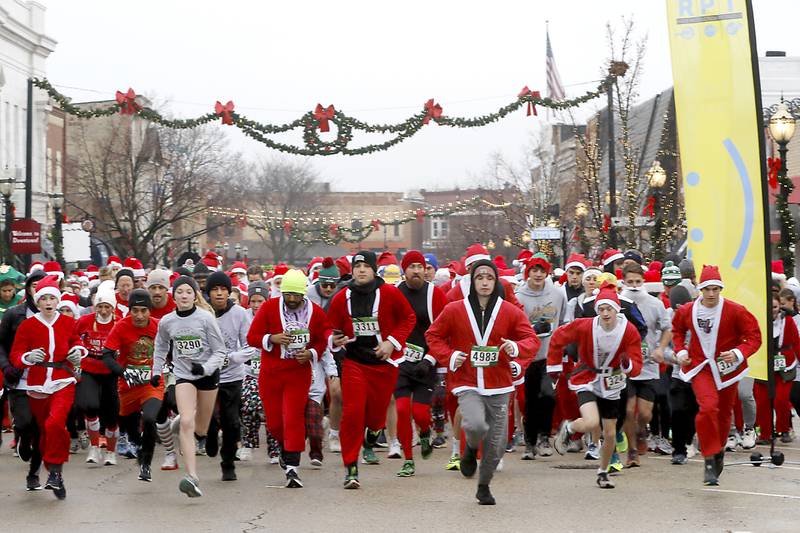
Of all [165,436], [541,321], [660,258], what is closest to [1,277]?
[165,436]

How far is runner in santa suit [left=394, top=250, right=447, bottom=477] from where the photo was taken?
13.3m

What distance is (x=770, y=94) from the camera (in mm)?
48062

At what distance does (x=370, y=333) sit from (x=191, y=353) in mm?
1591

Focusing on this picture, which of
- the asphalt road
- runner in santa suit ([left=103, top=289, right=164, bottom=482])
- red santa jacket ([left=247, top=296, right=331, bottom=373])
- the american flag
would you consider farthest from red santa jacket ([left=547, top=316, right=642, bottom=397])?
the american flag

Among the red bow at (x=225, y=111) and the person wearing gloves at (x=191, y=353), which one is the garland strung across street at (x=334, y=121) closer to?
the red bow at (x=225, y=111)

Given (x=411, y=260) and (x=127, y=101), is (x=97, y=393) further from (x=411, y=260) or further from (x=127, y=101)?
(x=127, y=101)

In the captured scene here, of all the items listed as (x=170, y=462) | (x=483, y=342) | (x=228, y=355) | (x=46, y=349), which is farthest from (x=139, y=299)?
(x=483, y=342)

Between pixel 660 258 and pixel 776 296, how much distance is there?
1423cm

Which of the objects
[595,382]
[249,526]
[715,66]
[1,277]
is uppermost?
[715,66]

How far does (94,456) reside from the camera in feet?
46.8

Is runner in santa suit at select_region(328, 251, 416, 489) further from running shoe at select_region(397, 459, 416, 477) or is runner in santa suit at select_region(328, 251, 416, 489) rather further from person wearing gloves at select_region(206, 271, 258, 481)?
person wearing gloves at select_region(206, 271, 258, 481)

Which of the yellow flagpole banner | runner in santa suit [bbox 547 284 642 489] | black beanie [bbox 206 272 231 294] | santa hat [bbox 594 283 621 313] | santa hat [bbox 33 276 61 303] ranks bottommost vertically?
runner in santa suit [bbox 547 284 642 489]

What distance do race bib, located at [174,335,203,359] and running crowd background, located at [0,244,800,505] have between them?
12 millimetres

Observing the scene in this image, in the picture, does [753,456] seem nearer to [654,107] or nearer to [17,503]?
[17,503]
